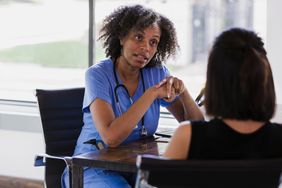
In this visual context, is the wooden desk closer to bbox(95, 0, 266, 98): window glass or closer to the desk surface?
the desk surface

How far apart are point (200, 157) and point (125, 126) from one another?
2.20ft

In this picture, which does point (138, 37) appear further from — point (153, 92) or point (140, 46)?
point (153, 92)

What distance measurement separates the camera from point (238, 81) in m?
1.48

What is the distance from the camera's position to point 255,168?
4.66 ft

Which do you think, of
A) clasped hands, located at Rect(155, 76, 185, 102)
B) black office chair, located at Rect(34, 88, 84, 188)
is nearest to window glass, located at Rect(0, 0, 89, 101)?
black office chair, located at Rect(34, 88, 84, 188)

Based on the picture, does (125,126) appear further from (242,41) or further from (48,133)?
(242,41)

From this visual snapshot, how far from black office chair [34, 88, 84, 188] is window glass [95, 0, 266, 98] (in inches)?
31.8

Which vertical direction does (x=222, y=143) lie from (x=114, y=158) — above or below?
above

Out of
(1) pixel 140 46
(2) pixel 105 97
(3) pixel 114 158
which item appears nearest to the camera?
(3) pixel 114 158

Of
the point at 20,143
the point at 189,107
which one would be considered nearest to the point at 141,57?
the point at 189,107

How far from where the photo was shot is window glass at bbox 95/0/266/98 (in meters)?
3.15

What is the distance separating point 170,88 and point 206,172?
917 millimetres

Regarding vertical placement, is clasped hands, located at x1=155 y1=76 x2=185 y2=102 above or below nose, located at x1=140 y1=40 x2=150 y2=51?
below

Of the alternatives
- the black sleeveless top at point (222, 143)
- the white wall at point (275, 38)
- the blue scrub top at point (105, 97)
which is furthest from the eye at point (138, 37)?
the black sleeveless top at point (222, 143)
